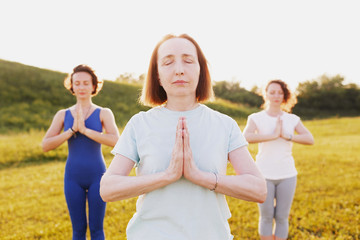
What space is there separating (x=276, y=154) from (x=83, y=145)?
279 centimetres

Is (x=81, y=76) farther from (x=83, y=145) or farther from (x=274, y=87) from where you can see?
(x=274, y=87)

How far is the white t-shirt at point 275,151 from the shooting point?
4.18 metres

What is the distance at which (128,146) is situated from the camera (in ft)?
5.78

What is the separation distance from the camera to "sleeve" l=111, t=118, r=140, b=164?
1.75m

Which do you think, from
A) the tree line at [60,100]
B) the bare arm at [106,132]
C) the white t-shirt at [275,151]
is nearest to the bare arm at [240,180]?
the bare arm at [106,132]

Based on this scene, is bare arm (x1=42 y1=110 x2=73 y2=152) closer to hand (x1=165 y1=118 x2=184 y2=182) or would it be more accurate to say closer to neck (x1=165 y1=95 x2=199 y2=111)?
neck (x1=165 y1=95 x2=199 y2=111)

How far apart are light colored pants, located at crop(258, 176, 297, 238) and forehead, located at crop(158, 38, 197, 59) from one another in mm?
2945

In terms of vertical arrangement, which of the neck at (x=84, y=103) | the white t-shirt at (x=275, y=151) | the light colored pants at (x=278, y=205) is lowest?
the light colored pants at (x=278, y=205)

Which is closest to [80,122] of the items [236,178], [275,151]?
[236,178]

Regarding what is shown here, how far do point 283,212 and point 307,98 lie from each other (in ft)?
157

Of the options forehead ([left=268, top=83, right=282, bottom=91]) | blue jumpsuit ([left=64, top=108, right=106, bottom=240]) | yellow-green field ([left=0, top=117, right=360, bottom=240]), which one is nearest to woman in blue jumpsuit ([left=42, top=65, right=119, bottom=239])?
blue jumpsuit ([left=64, top=108, right=106, bottom=240])

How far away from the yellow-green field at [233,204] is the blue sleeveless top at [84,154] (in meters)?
1.95

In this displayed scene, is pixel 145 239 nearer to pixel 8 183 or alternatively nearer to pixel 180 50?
pixel 180 50

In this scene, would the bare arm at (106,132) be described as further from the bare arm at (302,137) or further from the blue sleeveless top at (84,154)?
the bare arm at (302,137)
